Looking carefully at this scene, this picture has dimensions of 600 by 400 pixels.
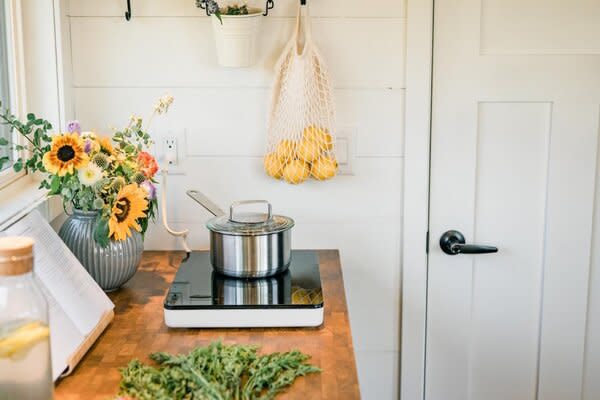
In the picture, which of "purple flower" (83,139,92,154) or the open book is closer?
the open book

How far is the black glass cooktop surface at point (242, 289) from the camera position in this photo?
1.80m

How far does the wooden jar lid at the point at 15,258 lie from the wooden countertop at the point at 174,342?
1.18 ft

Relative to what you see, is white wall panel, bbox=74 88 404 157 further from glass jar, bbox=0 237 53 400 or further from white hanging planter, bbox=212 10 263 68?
glass jar, bbox=0 237 53 400

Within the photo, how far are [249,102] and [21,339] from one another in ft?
3.90

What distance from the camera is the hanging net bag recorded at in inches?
86.4

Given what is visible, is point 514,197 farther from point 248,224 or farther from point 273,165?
point 248,224

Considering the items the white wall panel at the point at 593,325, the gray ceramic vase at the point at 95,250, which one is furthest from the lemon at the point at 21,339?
the white wall panel at the point at 593,325

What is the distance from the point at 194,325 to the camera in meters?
1.79

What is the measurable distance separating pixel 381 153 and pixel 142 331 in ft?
2.79

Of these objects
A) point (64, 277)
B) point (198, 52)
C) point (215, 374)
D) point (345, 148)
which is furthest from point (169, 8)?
point (215, 374)

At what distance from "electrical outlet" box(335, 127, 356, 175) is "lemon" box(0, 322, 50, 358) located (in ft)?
3.94

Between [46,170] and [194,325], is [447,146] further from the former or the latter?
[46,170]

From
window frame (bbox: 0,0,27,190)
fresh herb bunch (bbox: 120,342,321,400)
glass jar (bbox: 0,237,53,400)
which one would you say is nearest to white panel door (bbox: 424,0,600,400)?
fresh herb bunch (bbox: 120,342,321,400)

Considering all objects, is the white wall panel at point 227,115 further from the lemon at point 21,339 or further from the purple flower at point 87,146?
the lemon at point 21,339
